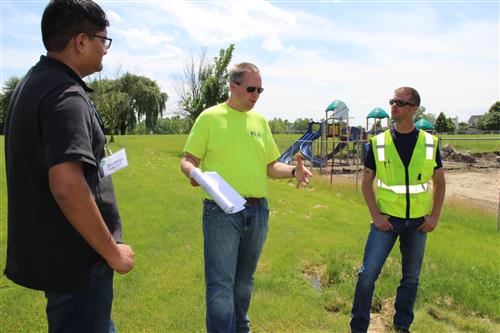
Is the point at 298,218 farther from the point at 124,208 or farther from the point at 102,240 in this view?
the point at 102,240

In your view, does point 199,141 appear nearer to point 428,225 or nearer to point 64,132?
point 64,132

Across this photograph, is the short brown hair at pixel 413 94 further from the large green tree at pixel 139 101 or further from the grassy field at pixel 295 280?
the large green tree at pixel 139 101

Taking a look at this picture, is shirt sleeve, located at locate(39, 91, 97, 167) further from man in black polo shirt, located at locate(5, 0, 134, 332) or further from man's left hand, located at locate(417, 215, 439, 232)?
man's left hand, located at locate(417, 215, 439, 232)

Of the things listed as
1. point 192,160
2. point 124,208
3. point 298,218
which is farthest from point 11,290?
point 298,218

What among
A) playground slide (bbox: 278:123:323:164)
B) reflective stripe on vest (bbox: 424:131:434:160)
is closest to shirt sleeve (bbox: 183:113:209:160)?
reflective stripe on vest (bbox: 424:131:434:160)

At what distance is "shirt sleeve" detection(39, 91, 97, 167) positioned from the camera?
1.76 m

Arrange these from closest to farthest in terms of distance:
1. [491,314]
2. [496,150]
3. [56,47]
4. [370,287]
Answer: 1. [56,47]
2. [370,287]
3. [491,314]
4. [496,150]

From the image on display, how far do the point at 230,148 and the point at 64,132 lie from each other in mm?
1555

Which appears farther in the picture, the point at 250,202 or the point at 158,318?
the point at 158,318

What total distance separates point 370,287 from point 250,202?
1472 mm

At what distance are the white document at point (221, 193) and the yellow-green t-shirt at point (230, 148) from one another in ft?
1.08

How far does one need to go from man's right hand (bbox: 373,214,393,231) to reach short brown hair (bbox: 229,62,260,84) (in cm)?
175

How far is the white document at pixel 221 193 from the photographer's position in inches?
105

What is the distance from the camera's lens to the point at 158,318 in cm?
409
